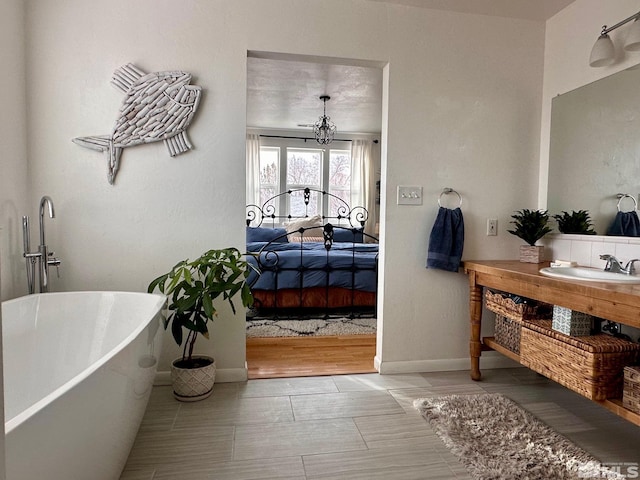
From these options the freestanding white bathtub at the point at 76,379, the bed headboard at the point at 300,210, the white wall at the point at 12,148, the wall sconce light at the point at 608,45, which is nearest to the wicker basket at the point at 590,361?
the wall sconce light at the point at 608,45

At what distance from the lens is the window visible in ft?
20.9

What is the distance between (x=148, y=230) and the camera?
90.9 inches

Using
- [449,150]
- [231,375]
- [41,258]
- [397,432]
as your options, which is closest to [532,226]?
[449,150]

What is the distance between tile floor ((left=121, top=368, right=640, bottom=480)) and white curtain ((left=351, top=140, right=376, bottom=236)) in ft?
14.2

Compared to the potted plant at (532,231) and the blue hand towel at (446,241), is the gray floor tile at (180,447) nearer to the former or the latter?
the blue hand towel at (446,241)

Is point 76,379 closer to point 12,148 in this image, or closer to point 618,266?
point 12,148

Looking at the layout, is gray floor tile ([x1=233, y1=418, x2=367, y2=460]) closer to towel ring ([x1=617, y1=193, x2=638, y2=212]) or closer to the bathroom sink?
the bathroom sink

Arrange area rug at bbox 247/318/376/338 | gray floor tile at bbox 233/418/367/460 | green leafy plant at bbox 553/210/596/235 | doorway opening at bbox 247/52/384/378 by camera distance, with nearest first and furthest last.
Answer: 1. gray floor tile at bbox 233/418/367/460
2. green leafy plant at bbox 553/210/596/235
3. doorway opening at bbox 247/52/384/378
4. area rug at bbox 247/318/376/338

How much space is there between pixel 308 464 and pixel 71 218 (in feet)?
6.06

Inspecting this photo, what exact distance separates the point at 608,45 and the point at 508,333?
1.65 m

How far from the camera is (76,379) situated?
101 centimetres

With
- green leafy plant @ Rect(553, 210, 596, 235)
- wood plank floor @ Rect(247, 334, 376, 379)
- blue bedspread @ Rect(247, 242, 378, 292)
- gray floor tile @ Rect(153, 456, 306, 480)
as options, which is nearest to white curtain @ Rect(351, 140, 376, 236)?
blue bedspread @ Rect(247, 242, 378, 292)

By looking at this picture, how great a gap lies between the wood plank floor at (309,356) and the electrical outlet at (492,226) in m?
Result: 1.22

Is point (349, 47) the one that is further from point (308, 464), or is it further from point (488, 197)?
point (308, 464)
